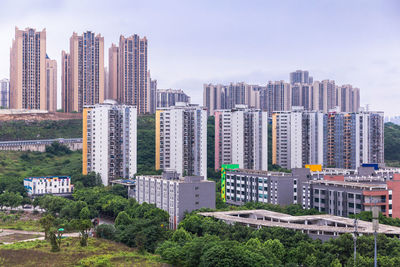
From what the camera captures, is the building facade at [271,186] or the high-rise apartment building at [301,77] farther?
the high-rise apartment building at [301,77]

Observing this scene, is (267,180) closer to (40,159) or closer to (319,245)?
(319,245)

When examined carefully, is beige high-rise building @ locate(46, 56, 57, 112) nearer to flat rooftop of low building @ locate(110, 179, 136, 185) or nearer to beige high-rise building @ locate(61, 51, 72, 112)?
beige high-rise building @ locate(61, 51, 72, 112)

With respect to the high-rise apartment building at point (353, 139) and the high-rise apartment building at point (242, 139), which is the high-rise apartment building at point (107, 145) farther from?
the high-rise apartment building at point (353, 139)

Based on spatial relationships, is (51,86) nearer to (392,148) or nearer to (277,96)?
(277,96)

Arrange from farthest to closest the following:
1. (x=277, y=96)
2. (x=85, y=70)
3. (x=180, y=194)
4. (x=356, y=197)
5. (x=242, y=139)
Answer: (x=277, y=96)
(x=85, y=70)
(x=242, y=139)
(x=180, y=194)
(x=356, y=197)

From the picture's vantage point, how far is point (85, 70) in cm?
4462

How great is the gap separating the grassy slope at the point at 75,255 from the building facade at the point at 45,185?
10.4m

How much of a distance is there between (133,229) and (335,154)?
23.5m

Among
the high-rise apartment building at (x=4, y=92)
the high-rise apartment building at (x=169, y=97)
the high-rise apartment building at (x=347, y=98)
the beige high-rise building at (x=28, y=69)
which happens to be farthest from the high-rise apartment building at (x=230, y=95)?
the high-rise apartment building at (x=4, y=92)

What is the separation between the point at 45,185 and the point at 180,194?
11707 millimetres

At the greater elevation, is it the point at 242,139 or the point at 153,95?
the point at 153,95

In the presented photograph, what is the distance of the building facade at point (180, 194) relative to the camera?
21016 millimetres

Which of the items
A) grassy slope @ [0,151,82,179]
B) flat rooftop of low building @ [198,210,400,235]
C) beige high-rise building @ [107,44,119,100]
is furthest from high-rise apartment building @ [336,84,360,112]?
flat rooftop of low building @ [198,210,400,235]

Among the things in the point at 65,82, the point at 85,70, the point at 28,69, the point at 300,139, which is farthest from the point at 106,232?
the point at 65,82
